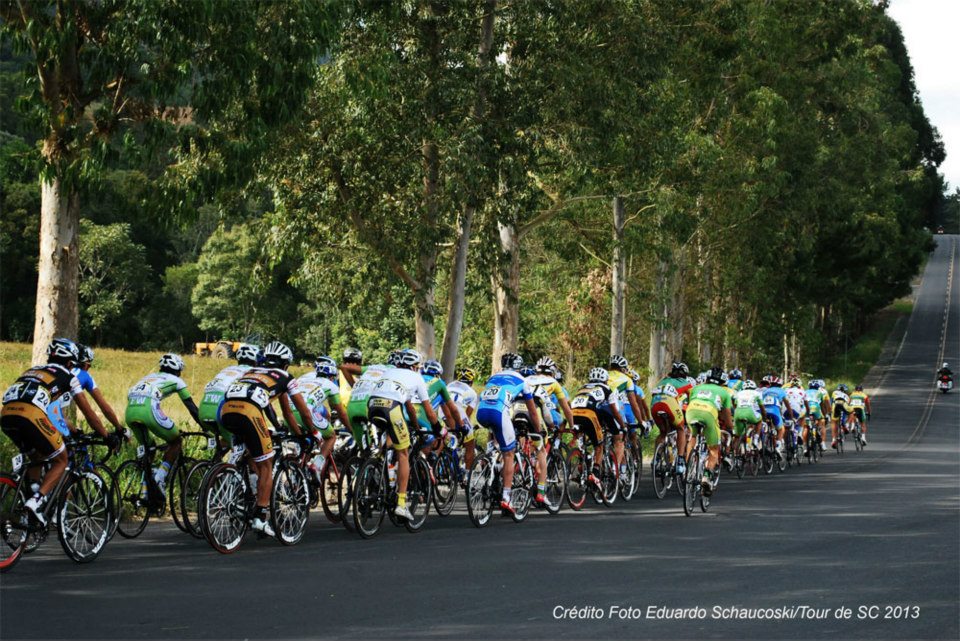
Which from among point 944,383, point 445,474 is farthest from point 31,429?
point 944,383

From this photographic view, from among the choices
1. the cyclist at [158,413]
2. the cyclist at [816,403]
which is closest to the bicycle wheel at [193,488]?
the cyclist at [158,413]

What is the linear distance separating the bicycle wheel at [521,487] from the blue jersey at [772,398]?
12381 millimetres

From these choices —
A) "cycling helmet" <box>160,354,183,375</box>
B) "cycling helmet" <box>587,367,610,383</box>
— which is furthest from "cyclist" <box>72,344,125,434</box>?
"cycling helmet" <box>587,367,610,383</box>

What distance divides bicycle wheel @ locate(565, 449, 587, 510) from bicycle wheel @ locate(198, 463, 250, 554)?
624cm

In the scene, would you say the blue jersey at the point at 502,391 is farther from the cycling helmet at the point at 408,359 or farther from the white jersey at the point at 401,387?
the white jersey at the point at 401,387

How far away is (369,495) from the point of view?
14.0 m

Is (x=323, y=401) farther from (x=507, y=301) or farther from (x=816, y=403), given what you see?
(x=816, y=403)

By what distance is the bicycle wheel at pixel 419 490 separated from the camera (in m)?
15.0

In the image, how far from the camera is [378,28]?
24.2 metres

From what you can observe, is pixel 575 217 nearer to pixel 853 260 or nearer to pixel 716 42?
pixel 716 42

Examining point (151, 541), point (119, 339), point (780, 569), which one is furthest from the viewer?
point (119, 339)

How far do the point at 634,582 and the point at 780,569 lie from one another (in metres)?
1.97

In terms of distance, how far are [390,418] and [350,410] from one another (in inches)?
22.4

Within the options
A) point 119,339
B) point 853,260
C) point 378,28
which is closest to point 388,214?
point 378,28
